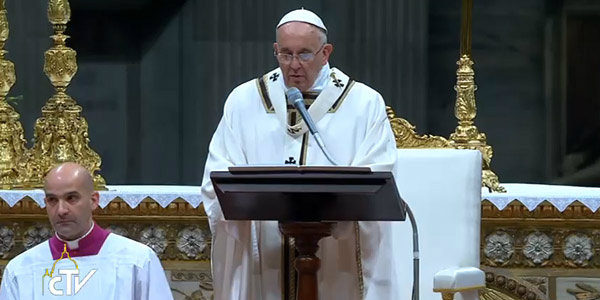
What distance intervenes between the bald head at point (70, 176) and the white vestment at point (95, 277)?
0.90 feet

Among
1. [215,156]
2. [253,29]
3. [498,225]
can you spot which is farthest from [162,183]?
[215,156]

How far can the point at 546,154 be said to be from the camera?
35.8 ft

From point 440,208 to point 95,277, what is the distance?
69.6 inches

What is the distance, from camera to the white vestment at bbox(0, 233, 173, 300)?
5.68m

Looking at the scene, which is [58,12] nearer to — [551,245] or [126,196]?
[126,196]

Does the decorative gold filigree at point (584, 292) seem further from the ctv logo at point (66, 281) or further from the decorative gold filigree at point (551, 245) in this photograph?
the ctv logo at point (66, 281)

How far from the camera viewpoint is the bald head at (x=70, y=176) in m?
5.59

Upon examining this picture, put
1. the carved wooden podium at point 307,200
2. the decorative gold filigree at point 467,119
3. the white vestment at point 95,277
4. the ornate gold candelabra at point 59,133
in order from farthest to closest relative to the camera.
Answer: the decorative gold filigree at point 467,119 → the ornate gold candelabra at point 59,133 → the white vestment at point 95,277 → the carved wooden podium at point 307,200

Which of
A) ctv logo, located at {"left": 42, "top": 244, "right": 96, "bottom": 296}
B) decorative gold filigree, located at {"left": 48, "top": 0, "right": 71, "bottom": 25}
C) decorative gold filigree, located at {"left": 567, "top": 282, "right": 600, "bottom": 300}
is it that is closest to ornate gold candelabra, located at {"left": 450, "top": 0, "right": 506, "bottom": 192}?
decorative gold filigree, located at {"left": 567, "top": 282, "right": 600, "bottom": 300}

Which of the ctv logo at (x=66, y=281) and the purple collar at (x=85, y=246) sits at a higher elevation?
the purple collar at (x=85, y=246)

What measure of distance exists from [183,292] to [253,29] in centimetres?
303

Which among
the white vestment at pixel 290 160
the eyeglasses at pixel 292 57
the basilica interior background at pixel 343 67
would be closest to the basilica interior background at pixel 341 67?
the basilica interior background at pixel 343 67

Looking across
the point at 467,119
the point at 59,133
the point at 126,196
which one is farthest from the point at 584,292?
the point at 59,133

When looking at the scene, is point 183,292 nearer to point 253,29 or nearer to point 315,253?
point 315,253
